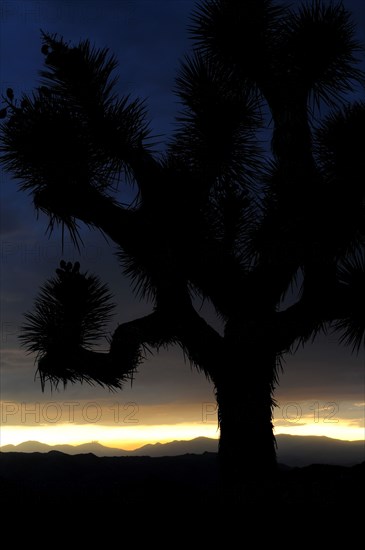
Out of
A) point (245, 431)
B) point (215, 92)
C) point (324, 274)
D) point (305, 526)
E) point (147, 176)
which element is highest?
point (215, 92)

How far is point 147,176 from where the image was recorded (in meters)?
8.91

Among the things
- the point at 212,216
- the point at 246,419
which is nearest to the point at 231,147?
the point at 212,216

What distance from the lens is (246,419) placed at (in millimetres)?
8203

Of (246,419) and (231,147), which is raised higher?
(231,147)

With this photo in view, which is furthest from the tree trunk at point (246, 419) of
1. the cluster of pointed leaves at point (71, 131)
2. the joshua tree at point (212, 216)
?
the cluster of pointed leaves at point (71, 131)

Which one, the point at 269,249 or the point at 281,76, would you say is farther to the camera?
the point at 281,76

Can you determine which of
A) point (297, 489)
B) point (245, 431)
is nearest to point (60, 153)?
point (245, 431)

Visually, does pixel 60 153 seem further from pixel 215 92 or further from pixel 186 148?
pixel 215 92

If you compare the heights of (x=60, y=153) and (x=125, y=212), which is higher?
(x=60, y=153)

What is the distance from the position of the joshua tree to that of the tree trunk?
2cm

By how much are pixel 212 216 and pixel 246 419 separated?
9.75ft

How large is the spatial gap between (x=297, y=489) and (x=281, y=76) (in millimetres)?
5625

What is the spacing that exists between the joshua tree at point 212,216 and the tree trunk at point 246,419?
2 centimetres

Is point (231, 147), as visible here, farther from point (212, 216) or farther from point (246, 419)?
point (246, 419)
